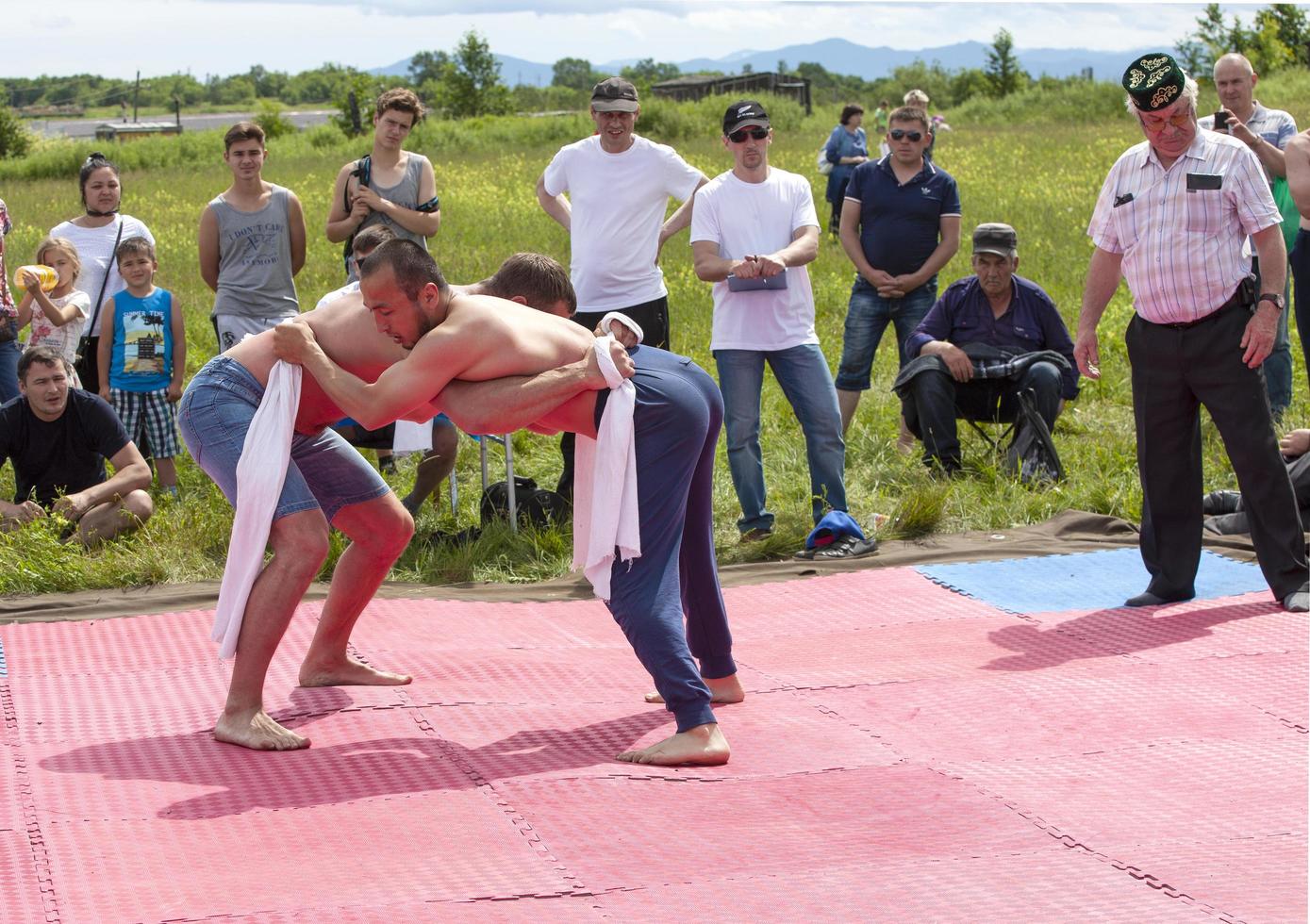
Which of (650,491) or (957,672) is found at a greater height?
(650,491)

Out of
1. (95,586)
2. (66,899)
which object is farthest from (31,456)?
(66,899)

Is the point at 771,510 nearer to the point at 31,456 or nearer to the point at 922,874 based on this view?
the point at 31,456

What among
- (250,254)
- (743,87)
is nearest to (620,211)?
(250,254)

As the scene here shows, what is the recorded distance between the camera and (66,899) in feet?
10.7

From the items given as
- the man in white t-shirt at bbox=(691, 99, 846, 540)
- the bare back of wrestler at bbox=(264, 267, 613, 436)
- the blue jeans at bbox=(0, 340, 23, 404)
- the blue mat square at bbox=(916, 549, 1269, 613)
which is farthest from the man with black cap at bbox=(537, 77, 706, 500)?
the bare back of wrestler at bbox=(264, 267, 613, 436)

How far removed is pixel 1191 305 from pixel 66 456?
477 centimetres

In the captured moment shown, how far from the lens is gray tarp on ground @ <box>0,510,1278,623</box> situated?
20.4 ft

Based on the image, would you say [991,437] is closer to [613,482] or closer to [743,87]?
[613,482]

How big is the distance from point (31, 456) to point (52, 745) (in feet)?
9.28

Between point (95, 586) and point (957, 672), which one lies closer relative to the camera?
point (957, 672)

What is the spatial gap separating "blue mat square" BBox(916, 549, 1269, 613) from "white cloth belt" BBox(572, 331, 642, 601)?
247cm

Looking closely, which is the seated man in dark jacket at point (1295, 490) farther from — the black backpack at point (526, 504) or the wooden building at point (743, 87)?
the wooden building at point (743, 87)

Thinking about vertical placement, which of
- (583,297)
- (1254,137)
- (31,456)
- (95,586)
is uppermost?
(1254,137)

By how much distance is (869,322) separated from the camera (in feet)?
27.1
